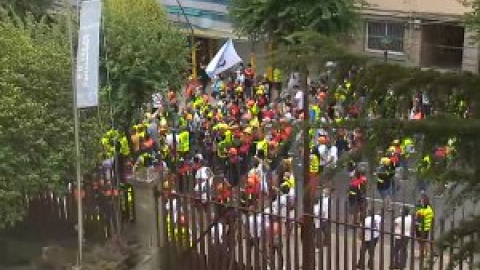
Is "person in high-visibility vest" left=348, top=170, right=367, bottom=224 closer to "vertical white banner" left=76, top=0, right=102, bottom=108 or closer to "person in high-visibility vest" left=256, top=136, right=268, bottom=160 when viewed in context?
"person in high-visibility vest" left=256, top=136, right=268, bottom=160

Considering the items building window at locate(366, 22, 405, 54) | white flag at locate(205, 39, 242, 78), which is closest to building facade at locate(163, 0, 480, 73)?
building window at locate(366, 22, 405, 54)

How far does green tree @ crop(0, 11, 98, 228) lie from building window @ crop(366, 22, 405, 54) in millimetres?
15979

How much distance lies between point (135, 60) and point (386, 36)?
12.5 meters

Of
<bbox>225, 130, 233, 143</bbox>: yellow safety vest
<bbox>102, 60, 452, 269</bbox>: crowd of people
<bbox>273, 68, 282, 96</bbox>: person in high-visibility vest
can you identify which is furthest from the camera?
<bbox>225, 130, 233, 143</bbox>: yellow safety vest

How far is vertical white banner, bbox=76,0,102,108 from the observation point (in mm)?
10352

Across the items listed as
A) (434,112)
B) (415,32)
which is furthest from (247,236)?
(415,32)

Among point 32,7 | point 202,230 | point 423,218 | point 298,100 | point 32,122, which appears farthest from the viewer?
point 32,7

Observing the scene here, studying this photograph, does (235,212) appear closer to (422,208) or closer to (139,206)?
(139,206)

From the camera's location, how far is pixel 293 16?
22.1 m

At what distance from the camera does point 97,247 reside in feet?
37.0

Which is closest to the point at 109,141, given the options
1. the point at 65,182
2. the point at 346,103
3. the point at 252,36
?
the point at 65,182

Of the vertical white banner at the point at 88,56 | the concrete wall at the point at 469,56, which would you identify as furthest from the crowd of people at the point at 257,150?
the concrete wall at the point at 469,56

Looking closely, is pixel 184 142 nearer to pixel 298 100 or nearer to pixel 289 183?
pixel 298 100

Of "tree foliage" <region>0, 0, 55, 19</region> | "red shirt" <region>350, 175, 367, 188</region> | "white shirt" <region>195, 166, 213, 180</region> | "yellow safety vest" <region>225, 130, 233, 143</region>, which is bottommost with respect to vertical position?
"white shirt" <region>195, 166, 213, 180</region>
